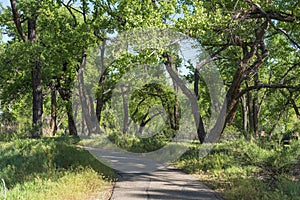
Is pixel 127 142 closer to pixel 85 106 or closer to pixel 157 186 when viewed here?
pixel 85 106

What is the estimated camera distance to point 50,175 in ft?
28.0

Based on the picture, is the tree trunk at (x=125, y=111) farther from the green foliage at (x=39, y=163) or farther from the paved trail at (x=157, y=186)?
the paved trail at (x=157, y=186)

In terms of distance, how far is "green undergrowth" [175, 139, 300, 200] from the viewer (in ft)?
24.0

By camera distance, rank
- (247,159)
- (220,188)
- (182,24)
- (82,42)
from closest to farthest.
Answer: (220,188)
(247,159)
(182,24)
(82,42)

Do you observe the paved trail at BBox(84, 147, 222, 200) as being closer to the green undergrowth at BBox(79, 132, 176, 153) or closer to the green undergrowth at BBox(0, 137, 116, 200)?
the green undergrowth at BBox(0, 137, 116, 200)

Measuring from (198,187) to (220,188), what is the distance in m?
0.60

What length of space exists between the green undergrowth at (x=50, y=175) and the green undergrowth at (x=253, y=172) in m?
3.04

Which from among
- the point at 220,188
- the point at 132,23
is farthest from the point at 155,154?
the point at 220,188

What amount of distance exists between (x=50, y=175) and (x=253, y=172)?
5678 millimetres

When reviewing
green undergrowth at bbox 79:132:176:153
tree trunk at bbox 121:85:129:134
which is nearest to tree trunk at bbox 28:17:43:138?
green undergrowth at bbox 79:132:176:153

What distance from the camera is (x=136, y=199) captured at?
732 cm

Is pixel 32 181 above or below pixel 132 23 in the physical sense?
below

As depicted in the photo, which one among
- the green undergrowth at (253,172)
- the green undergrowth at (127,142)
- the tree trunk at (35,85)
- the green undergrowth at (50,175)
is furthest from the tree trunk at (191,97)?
the tree trunk at (35,85)

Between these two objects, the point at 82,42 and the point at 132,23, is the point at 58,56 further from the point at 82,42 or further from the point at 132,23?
the point at 132,23
